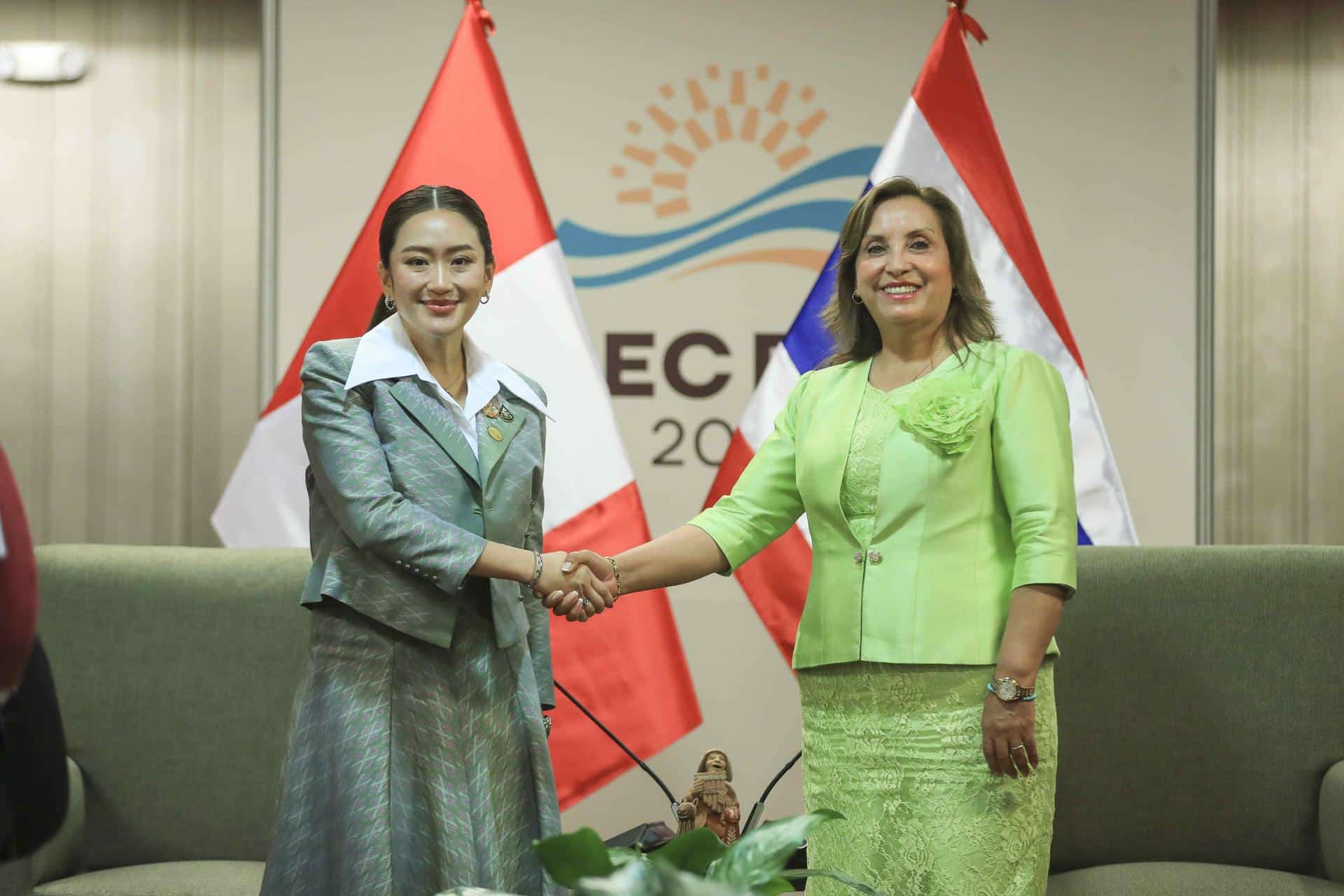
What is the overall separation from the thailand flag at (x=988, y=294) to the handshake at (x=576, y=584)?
0.76 m

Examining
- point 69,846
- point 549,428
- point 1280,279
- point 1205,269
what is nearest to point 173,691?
point 69,846

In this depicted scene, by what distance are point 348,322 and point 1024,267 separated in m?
1.59

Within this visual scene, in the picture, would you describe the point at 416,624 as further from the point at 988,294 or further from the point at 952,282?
the point at 988,294

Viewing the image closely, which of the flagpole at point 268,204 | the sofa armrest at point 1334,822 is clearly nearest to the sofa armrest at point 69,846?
the flagpole at point 268,204

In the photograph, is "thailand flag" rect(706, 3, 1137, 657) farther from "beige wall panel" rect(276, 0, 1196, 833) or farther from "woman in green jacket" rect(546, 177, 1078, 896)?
"woman in green jacket" rect(546, 177, 1078, 896)

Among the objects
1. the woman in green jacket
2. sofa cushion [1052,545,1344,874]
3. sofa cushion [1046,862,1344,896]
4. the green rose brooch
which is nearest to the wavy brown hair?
the woman in green jacket

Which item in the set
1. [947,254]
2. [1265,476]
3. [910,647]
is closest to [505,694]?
[910,647]

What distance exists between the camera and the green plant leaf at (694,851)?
0.99 m

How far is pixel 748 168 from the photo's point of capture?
366 centimetres

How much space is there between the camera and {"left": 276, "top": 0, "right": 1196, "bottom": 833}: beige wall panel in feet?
12.0

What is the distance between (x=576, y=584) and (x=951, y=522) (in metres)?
0.63

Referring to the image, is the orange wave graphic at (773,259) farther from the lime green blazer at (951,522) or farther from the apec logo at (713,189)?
the lime green blazer at (951,522)

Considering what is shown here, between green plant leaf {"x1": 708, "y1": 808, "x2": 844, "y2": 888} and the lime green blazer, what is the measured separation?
3.49ft

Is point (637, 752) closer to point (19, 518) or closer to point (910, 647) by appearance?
Result: point (910, 647)
